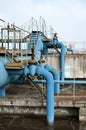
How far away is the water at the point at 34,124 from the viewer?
11.0 m

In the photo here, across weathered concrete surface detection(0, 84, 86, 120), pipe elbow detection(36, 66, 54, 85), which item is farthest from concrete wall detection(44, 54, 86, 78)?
pipe elbow detection(36, 66, 54, 85)

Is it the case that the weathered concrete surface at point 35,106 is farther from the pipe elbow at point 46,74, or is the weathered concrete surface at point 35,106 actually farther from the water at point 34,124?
the pipe elbow at point 46,74

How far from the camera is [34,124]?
11.5m

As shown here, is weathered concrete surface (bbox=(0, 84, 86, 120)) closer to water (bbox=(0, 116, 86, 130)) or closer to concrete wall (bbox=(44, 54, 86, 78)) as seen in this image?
water (bbox=(0, 116, 86, 130))

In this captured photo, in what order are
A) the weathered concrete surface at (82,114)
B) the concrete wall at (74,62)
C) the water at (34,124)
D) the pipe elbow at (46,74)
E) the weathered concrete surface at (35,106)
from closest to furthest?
the water at (34,124), the pipe elbow at (46,74), the weathered concrete surface at (82,114), the weathered concrete surface at (35,106), the concrete wall at (74,62)

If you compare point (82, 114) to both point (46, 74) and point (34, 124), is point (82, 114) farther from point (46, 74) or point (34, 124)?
point (46, 74)

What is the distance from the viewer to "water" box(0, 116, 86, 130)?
10969mm

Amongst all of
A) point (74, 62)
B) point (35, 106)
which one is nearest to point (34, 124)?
point (35, 106)

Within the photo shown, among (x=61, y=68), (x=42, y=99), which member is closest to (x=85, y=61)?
(x=61, y=68)

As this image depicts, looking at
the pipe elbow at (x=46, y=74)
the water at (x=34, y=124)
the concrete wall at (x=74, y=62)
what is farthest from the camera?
the concrete wall at (x=74, y=62)

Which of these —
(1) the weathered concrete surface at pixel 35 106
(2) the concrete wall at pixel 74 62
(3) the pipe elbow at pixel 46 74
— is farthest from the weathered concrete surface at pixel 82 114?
(2) the concrete wall at pixel 74 62

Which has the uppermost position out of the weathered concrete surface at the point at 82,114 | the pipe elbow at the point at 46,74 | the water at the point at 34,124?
the pipe elbow at the point at 46,74

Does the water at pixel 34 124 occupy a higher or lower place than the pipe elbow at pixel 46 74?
lower

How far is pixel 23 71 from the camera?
38.4 feet
